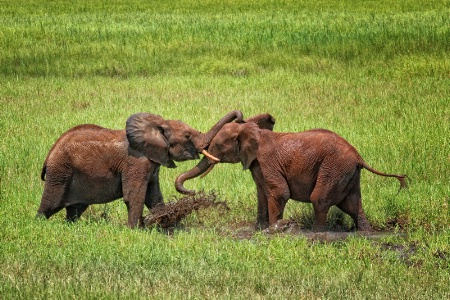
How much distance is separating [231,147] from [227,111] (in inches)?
268

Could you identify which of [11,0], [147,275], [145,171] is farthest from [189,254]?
[11,0]

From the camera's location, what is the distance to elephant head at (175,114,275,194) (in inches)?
405

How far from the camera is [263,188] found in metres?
10.3

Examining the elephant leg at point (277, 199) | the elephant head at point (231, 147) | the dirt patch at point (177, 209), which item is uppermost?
the elephant head at point (231, 147)

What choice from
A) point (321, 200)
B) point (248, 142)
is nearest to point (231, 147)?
point (248, 142)

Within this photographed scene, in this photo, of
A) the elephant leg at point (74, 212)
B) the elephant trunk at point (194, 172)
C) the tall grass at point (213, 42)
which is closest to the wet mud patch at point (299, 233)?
the elephant trunk at point (194, 172)

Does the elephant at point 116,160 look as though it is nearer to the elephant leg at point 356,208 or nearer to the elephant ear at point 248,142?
the elephant ear at point 248,142

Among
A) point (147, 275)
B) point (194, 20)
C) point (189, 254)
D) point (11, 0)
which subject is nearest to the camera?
point (147, 275)

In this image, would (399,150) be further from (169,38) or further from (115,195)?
(169,38)

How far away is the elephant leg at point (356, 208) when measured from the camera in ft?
33.6

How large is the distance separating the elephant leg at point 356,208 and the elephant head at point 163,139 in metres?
1.51

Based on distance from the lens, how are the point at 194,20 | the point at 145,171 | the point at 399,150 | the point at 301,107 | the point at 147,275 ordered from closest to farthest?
the point at 147,275 < the point at 145,171 < the point at 399,150 < the point at 301,107 < the point at 194,20

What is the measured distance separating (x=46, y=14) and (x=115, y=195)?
23001 mm

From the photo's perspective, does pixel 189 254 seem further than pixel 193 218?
No
